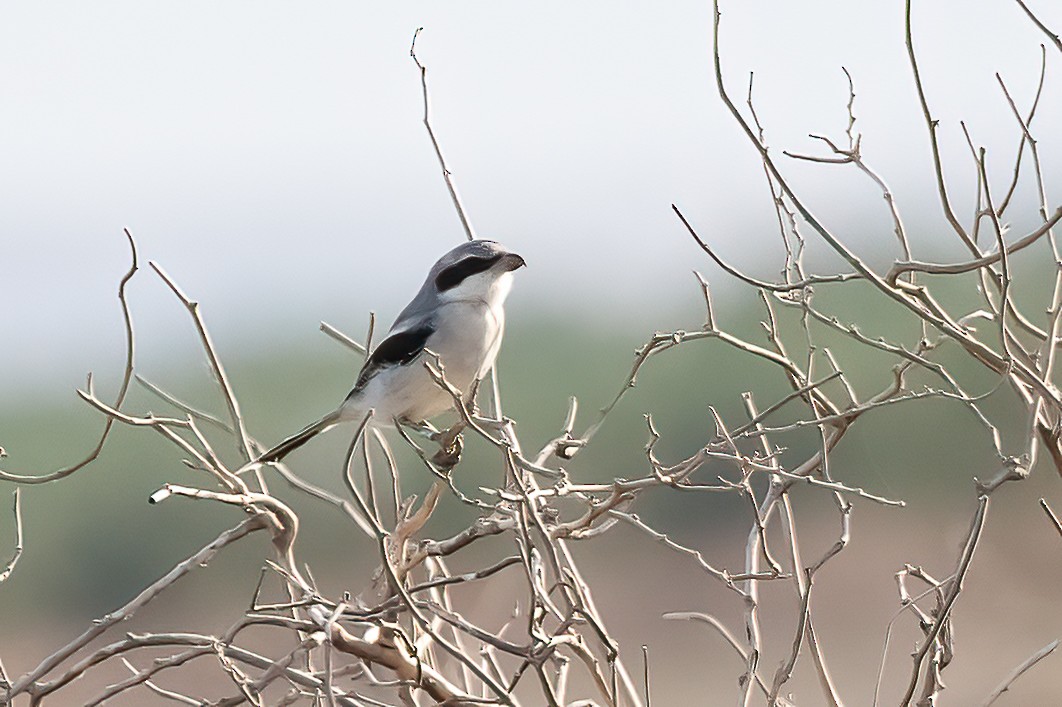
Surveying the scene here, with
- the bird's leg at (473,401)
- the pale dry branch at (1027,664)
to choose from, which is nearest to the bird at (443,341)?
the bird's leg at (473,401)

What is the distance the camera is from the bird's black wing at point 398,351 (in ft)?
15.1

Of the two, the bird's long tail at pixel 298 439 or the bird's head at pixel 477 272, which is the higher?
the bird's head at pixel 477 272

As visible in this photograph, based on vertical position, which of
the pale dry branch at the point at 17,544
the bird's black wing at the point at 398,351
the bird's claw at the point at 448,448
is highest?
the pale dry branch at the point at 17,544

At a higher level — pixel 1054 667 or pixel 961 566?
pixel 961 566

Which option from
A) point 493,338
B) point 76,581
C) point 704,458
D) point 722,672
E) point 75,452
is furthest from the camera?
point 75,452

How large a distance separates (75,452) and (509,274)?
55.6ft

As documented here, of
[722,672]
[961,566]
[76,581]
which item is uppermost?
[961,566]

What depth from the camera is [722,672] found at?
1681 centimetres

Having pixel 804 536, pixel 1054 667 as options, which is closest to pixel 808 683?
pixel 1054 667

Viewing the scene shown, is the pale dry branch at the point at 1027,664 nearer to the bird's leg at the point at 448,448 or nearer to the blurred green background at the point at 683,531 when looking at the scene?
the bird's leg at the point at 448,448

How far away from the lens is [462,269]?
4.55m

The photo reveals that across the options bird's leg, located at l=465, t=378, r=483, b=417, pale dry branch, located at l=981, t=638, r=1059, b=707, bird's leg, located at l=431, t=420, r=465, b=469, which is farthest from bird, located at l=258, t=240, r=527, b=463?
pale dry branch, located at l=981, t=638, r=1059, b=707

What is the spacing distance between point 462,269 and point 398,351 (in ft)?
1.17

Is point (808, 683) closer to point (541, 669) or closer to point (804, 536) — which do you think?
point (804, 536)
